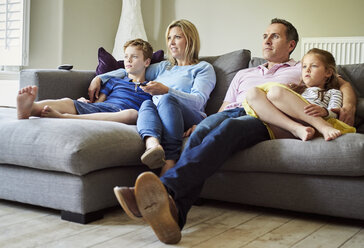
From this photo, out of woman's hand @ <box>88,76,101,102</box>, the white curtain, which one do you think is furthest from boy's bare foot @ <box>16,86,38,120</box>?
the white curtain

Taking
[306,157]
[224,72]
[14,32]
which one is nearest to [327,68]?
[306,157]

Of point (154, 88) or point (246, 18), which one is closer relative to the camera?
point (154, 88)

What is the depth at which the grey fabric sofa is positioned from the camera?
1.77 meters

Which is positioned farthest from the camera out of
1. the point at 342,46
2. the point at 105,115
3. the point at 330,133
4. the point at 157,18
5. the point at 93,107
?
the point at 157,18

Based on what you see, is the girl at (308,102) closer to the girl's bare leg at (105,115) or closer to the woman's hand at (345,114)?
the woman's hand at (345,114)

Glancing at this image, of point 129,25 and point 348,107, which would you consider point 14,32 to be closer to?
point 129,25

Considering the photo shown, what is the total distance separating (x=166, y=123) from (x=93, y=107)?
1.65 ft

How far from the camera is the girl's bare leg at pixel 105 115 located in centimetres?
211

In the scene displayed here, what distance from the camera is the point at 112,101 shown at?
251cm

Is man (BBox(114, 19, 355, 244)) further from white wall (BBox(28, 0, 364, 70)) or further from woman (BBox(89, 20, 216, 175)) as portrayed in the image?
white wall (BBox(28, 0, 364, 70))

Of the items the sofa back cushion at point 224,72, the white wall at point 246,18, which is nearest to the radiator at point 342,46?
the white wall at point 246,18

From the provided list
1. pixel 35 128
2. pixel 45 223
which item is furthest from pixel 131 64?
pixel 45 223

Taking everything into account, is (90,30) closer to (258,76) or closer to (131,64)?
(131,64)

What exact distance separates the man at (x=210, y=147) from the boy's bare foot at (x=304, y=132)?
4.9 inches
